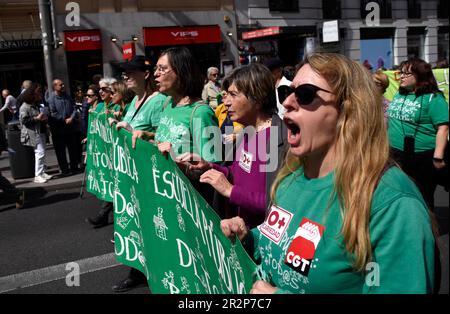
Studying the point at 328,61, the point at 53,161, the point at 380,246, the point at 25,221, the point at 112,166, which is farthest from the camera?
the point at 53,161

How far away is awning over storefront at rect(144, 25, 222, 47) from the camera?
60.5ft

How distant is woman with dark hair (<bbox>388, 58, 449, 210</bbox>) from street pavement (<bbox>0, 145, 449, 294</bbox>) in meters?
0.37

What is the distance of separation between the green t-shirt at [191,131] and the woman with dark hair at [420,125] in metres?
1.90

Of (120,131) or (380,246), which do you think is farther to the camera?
(120,131)

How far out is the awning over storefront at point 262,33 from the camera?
60.4 feet

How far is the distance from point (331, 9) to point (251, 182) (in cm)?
1968

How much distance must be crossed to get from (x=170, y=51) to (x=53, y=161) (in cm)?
821

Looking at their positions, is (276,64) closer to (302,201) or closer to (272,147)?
(272,147)

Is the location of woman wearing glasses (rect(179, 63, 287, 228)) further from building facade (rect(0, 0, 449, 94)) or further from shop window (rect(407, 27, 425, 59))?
shop window (rect(407, 27, 425, 59))

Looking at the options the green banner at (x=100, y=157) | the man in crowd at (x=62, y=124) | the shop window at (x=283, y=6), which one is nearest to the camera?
the green banner at (x=100, y=157)

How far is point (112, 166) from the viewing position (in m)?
4.08

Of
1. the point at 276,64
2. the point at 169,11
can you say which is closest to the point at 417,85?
the point at 276,64

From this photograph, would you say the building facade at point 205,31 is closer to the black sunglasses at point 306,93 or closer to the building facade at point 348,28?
the building facade at point 348,28

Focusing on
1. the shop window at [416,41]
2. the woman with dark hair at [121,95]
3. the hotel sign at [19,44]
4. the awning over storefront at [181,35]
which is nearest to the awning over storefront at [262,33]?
the awning over storefront at [181,35]
